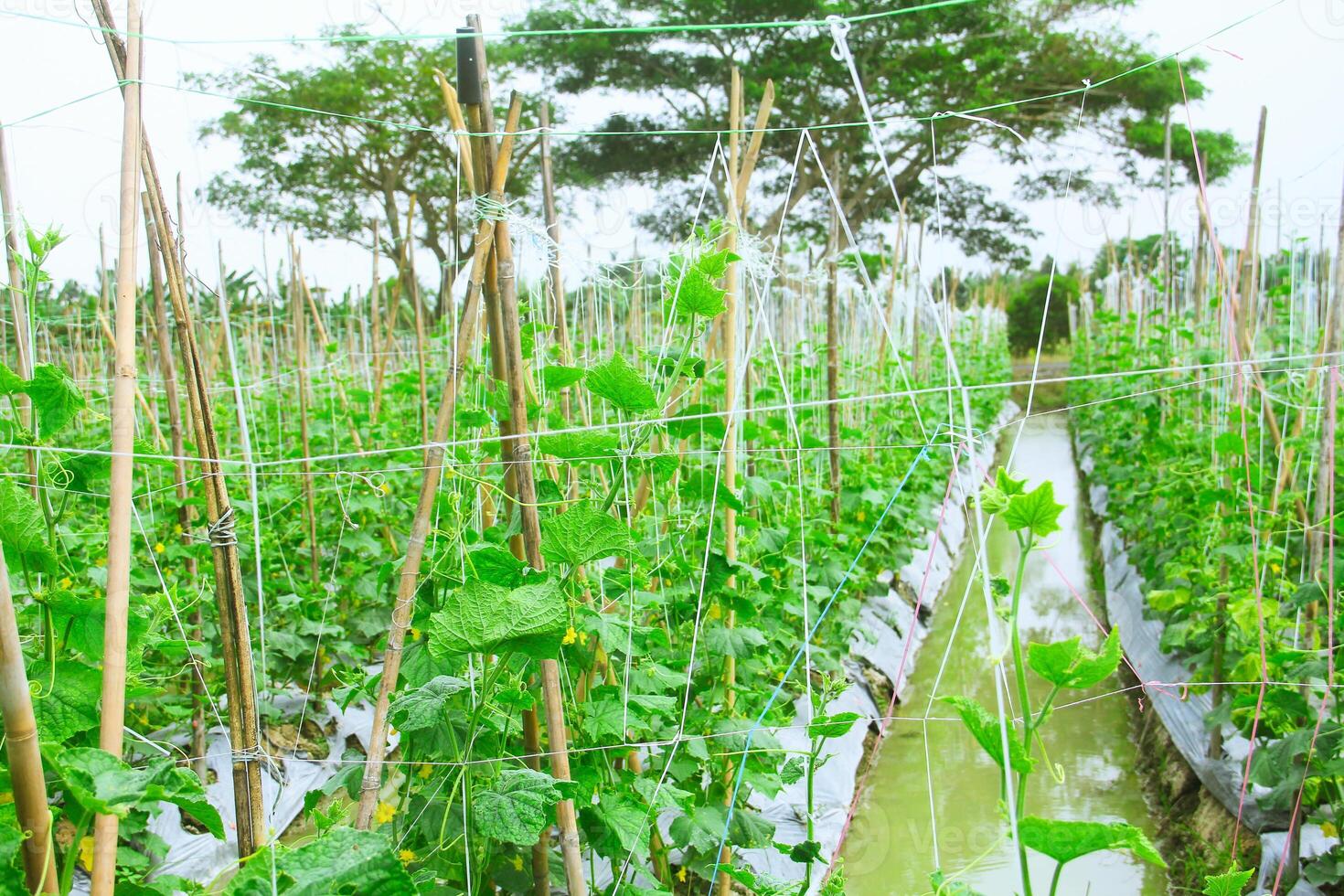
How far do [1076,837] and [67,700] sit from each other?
1.31m

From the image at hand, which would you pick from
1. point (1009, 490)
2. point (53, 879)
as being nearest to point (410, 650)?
point (53, 879)

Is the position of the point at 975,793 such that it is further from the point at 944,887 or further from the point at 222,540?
the point at 222,540

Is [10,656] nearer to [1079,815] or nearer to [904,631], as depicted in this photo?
[1079,815]

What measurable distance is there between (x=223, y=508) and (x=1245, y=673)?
2895mm

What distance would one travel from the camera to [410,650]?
174 centimetres

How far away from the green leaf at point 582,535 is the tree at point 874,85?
43.3 feet

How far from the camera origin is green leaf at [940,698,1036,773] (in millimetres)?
1213

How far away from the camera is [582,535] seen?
1581 mm

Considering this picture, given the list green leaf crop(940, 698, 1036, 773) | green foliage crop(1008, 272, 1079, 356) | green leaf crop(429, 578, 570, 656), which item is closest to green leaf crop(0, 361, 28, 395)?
green leaf crop(429, 578, 570, 656)

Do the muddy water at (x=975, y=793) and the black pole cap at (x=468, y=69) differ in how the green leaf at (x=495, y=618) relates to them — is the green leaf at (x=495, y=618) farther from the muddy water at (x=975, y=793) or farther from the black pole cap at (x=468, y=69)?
the muddy water at (x=975, y=793)

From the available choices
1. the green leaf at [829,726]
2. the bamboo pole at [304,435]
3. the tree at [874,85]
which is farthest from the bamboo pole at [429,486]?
the tree at [874,85]

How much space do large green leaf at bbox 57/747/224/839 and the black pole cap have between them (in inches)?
40.6

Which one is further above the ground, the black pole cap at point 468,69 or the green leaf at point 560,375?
the black pole cap at point 468,69

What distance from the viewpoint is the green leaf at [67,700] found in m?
1.39
